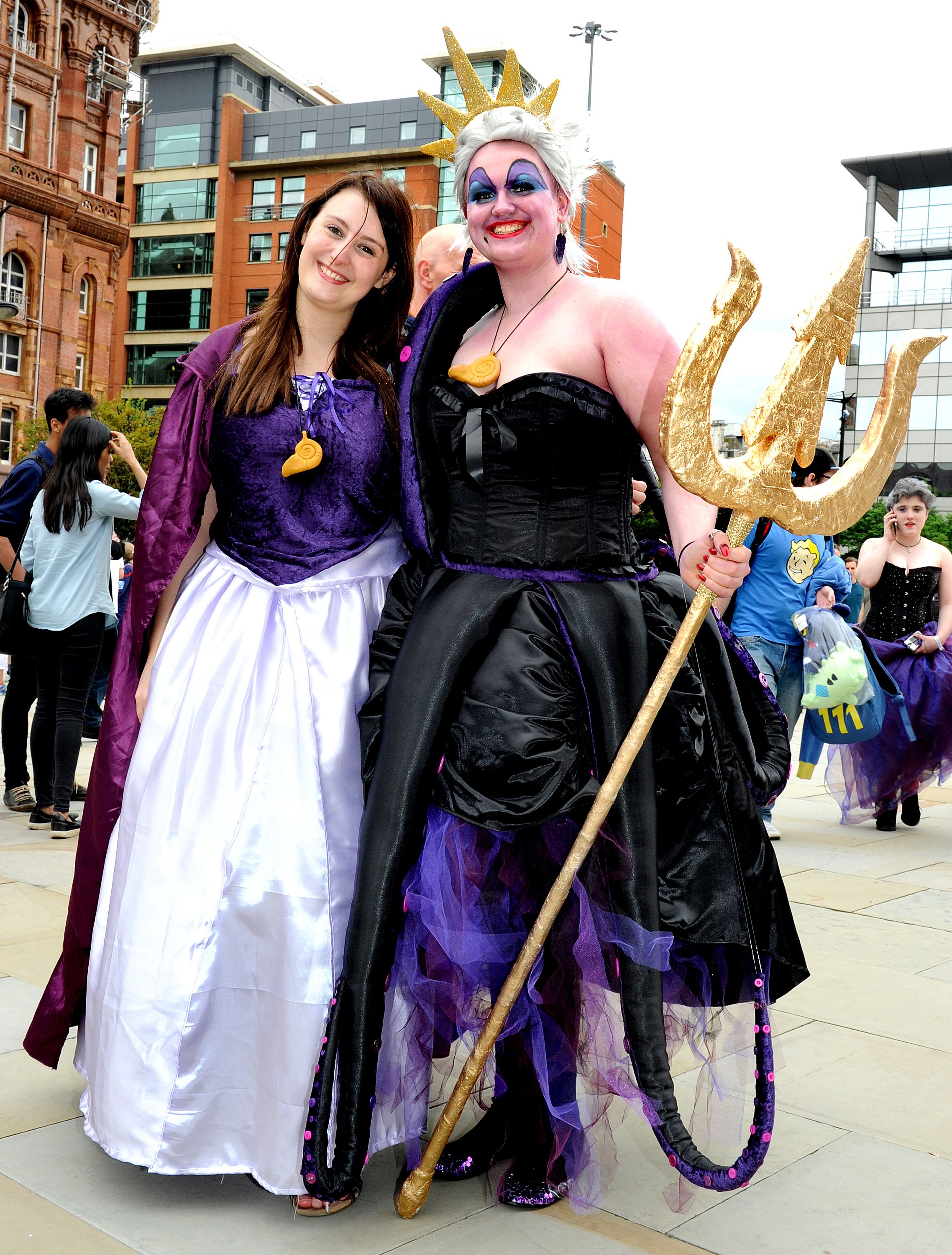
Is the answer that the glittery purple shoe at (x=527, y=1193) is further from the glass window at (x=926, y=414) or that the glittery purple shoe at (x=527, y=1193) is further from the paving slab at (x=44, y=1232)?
the glass window at (x=926, y=414)

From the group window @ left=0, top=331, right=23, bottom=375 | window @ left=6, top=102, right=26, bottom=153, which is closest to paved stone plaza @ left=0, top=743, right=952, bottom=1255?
window @ left=0, top=331, right=23, bottom=375

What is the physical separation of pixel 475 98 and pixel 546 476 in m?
0.87

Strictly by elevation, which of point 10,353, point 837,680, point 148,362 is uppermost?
point 148,362

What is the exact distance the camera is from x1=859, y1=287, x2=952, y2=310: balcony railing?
163 feet

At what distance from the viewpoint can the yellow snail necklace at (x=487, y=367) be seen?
7.64ft

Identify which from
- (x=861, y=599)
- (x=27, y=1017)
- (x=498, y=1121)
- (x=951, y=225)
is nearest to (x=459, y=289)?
(x=498, y=1121)

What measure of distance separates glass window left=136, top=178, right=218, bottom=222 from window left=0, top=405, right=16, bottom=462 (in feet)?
71.1

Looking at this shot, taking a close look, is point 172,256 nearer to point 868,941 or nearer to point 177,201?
point 177,201

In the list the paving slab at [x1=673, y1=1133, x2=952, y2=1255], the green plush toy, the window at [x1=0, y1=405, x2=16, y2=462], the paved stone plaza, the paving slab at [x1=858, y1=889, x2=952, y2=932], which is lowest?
the paving slab at [x1=858, y1=889, x2=952, y2=932]

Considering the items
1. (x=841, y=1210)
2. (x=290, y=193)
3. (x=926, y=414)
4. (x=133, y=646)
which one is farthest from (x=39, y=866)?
(x=290, y=193)

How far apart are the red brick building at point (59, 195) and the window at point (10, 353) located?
0.03 metres

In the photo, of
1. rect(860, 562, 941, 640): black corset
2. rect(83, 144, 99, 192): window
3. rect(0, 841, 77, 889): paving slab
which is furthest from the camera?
rect(83, 144, 99, 192): window

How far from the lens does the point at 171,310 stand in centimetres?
5509

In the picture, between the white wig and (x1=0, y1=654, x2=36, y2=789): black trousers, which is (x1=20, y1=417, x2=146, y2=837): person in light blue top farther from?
the white wig
